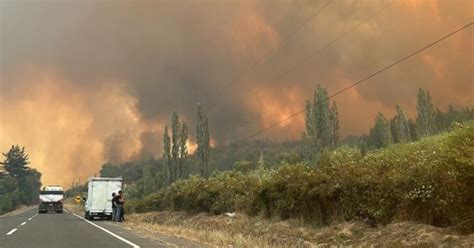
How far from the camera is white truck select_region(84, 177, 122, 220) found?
3912cm

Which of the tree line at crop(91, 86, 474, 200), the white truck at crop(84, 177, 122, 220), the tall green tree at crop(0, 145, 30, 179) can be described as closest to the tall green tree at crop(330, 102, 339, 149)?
the tree line at crop(91, 86, 474, 200)

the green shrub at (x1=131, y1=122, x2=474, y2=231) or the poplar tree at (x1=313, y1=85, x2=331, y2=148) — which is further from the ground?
the poplar tree at (x1=313, y1=85, x2=331, y2=148)

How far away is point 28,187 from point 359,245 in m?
191

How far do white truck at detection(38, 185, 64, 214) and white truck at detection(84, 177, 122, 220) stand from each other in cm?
3127

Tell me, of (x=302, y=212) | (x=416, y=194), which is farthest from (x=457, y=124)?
(x=302, y=212)

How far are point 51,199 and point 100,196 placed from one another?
108 feet

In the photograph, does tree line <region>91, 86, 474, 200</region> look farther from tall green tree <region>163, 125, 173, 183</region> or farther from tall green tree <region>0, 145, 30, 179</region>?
tall green tree <region>0, 145, 30, 179</region>

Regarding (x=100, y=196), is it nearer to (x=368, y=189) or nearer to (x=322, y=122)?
(x=368, y=189)

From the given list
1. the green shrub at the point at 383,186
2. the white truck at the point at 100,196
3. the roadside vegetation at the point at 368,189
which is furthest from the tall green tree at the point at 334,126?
the green shrub at the point at 383,186

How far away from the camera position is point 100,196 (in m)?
39.2

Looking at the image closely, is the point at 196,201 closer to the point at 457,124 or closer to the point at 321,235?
the point at 321,235

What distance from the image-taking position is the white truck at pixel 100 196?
128 feet

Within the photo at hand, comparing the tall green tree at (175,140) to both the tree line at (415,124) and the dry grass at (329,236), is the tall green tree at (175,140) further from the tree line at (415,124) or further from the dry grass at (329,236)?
the dry grass at (329,236)

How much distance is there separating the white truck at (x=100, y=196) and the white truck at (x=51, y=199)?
31.3 meters
